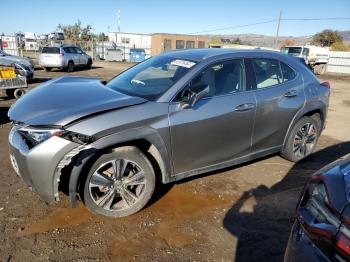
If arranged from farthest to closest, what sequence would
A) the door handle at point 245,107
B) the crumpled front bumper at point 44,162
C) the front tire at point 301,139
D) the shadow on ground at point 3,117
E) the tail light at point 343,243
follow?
the shadow on ground at point 3,117, the front tire at point 301,139, the door handle at point 245,107, the crumpled front bumper at point 44,162, the tail light at point 343,243

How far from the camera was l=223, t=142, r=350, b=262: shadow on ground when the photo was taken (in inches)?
123

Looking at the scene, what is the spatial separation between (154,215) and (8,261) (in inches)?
58.0

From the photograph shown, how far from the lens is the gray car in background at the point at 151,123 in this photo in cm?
312

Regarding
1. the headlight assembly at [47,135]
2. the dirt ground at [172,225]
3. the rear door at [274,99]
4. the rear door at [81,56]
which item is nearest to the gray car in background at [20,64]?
the dirt ground at [172,225]

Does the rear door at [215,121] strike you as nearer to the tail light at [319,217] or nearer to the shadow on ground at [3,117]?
the tail light at [319,217]

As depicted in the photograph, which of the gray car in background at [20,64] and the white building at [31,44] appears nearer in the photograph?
the gray car in background at [20,64]

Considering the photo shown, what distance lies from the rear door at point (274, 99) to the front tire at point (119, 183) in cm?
163

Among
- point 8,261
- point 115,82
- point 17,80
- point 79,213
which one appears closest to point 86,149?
point 79,213

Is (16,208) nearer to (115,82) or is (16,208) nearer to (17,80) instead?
(115,82)

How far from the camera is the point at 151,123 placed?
3428mm

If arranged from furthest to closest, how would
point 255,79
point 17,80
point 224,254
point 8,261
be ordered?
1. point 17,80
2. point 255,79
3. point 224,254
4. point 8,261

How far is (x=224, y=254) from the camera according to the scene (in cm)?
306

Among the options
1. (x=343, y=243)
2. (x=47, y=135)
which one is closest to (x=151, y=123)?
(x=47, y=135)

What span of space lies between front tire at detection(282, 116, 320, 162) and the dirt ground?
54cm
